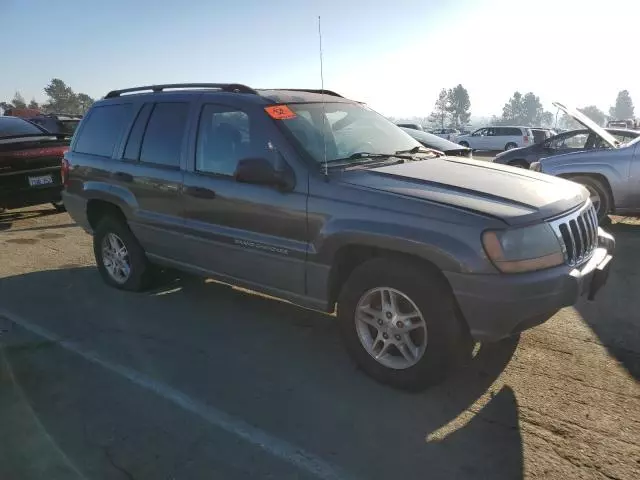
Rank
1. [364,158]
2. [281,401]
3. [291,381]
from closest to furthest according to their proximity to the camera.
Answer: [281,401]
[291,381]
[364,158]

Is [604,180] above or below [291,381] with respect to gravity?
above

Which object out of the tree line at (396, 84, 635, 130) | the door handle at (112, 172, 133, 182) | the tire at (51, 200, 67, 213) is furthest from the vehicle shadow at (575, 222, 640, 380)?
the tree line at (396, 84, 635, 130)

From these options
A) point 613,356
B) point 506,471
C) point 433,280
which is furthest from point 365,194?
point 613,356

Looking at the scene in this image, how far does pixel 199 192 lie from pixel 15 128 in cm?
743

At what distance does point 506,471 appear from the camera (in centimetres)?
250

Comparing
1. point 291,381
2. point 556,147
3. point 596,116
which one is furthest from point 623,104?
point 291,381

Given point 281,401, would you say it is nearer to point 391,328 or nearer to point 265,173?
point 391,328

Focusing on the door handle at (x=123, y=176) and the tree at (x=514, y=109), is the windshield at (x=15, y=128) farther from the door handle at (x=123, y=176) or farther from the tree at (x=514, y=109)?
the tree at (x=514, y=109)

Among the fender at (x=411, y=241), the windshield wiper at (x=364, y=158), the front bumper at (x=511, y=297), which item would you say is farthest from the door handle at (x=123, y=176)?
the front bumper at (x=511, y=297)

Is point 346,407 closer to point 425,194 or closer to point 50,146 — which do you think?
point 425,194

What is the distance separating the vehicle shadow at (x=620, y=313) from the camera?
12.1 feet

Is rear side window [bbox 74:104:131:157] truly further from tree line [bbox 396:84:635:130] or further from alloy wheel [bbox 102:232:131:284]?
tree line [bbox 396:84:635:130]

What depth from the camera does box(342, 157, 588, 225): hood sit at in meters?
2.96

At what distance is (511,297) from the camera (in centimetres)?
280
